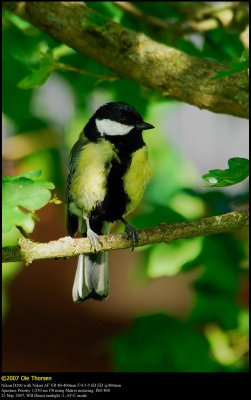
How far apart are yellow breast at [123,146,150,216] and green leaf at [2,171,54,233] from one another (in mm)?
657

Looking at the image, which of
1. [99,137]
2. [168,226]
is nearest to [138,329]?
[99,137]

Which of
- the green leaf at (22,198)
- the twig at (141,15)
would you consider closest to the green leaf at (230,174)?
the green leaf at (22,198)

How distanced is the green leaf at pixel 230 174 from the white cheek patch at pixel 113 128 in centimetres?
63

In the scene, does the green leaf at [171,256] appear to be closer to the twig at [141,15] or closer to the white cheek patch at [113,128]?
the white cheek patch at [113,128]

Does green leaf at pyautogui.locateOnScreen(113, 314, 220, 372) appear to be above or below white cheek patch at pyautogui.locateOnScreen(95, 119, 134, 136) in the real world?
below

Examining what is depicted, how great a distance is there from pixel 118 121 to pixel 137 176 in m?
0.17

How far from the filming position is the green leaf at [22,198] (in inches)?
42.3

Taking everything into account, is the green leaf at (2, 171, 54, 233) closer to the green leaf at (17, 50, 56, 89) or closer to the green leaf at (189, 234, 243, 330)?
the green leaf at (17, 50, 56, 89)

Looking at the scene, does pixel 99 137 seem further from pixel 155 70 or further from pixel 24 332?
pixel 24 332

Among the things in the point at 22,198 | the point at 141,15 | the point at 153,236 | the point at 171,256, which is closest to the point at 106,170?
the point at 171,256

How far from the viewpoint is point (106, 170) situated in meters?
1.74

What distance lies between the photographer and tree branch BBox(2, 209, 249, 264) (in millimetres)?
1269

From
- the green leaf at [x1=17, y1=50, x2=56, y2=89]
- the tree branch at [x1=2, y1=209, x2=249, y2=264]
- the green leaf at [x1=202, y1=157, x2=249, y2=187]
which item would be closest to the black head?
the green leaf at [x1=17, y1=50, x2=56, y2=89]
